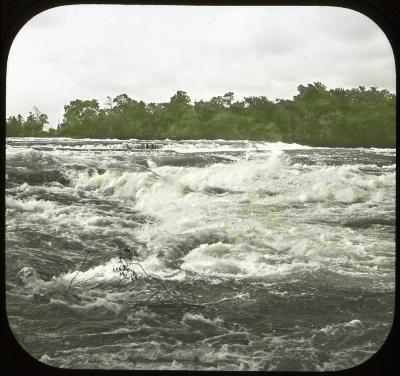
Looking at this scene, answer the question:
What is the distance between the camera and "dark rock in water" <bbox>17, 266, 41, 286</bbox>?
1.77m

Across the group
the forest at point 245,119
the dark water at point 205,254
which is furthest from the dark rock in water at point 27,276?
the forest at point 245,119

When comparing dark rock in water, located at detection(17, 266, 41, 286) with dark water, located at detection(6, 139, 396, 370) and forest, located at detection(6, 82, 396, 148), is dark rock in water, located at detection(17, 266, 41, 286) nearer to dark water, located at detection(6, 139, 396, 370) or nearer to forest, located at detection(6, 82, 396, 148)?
dark water, located at detection(6, 139, 396, 370)

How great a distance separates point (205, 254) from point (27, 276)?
0.66 metres

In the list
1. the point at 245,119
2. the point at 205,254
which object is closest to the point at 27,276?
the point at 205,254

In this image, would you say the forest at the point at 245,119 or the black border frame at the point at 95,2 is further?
the forest at the point at 245,119

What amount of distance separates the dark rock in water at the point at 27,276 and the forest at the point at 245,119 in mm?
509

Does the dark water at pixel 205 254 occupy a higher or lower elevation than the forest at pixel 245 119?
lower

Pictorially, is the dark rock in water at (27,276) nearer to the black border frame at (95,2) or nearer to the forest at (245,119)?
the black border frame at (95,2)

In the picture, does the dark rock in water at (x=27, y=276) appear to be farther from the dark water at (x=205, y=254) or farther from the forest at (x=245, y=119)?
the forest at (x=245, y=119)

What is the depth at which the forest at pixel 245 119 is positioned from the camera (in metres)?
1.81

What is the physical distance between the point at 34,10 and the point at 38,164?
1.86 ft

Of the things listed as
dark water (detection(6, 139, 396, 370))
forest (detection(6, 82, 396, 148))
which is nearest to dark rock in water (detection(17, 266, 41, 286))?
dark water (detection(6, 139, 396, 370))

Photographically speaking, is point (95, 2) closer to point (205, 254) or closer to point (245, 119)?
point (245, 119)

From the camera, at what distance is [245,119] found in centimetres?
188
